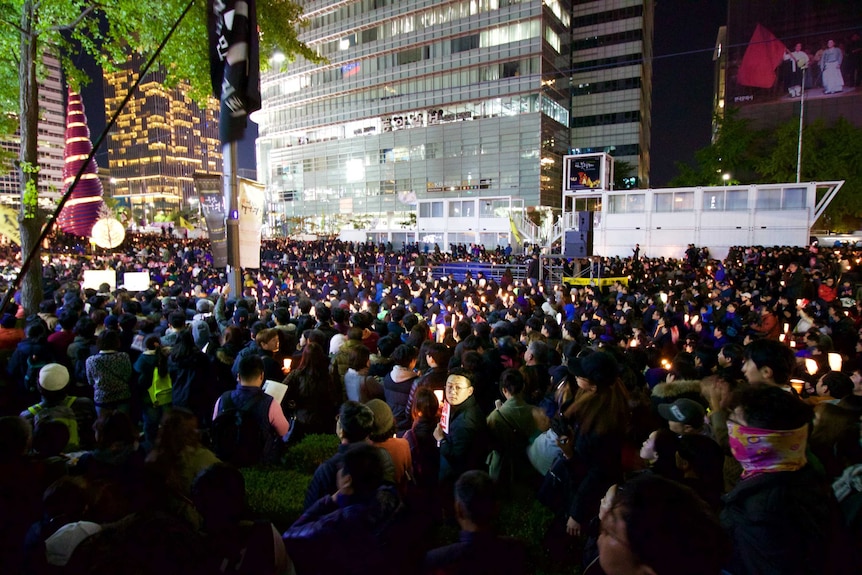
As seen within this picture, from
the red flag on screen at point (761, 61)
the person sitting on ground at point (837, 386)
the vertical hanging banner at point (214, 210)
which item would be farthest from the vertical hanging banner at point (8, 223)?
the red flag on screen at point (761, 61)

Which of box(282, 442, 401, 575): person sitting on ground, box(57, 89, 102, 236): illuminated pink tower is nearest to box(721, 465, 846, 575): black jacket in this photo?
box(282, 442, 401, 575): person sitting on ground

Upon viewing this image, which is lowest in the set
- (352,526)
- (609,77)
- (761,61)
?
(352,526)

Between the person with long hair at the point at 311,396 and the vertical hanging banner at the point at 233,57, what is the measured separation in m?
4.90

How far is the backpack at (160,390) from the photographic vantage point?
5.21 metres

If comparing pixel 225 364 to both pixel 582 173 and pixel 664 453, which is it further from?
pixel 582 173

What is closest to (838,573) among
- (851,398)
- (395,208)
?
(851,398)

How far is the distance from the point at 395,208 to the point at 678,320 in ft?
166

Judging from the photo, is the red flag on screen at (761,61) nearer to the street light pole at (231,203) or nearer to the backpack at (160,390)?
the street light pole at (231,203)

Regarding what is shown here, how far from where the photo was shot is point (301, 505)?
350 centimetres

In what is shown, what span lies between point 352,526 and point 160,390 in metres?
3.87

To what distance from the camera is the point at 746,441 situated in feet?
7.32

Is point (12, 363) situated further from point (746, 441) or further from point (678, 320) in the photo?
point (678, 320)

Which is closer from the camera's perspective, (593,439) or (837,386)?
(593,439)

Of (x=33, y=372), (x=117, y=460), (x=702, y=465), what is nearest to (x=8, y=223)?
(x=33, y=372)
